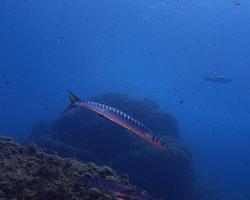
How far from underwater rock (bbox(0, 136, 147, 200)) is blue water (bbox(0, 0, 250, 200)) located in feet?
82.5

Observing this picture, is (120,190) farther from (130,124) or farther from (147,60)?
(147,60)

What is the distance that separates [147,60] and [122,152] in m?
108

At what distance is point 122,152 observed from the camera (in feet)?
68.5

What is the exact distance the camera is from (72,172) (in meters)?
6.61

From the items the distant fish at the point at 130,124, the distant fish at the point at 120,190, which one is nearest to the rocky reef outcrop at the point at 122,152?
the distant fish at the point at 130,124

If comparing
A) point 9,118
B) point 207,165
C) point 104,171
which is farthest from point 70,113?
point 9,118

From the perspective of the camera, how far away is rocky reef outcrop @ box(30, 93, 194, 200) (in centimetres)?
2011

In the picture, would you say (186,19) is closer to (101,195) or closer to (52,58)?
(101,195)

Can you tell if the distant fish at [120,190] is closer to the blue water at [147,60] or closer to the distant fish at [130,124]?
the distant fish at [130,124]

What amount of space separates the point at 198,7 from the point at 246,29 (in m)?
11.0

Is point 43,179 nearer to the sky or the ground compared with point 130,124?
nearer to the ground

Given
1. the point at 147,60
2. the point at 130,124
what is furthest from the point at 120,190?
the point at 147,60

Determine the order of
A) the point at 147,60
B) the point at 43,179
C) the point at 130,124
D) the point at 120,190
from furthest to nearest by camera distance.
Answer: the point at 147,60, the point at 130,124, the point at 43,179, the point at 120,190

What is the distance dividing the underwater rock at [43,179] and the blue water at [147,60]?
82.5 feet
